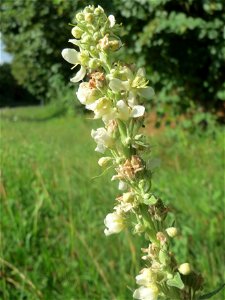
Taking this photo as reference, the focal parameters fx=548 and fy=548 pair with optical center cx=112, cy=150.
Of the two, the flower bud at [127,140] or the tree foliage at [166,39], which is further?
the tree foliage at [166,39]

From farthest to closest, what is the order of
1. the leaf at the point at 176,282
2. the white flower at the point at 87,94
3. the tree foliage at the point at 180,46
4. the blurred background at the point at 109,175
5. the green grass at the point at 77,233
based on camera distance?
the tree foliage at the point at 180,46
the blurred background at the point at 109,175
the green grass at the point at 77,233
the white flower at the point at 87,94
the leaf at the point at 176,282

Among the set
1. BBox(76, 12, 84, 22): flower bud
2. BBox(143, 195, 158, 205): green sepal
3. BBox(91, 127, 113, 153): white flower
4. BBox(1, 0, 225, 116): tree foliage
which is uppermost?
BBox(76, 12, 84, 22): flower bud

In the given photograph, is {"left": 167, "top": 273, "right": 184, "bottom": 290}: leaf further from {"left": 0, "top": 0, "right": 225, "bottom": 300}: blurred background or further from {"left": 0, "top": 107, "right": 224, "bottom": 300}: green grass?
{"left": 0, "top": 107, "right": 224, "bottom": 300}: green grass

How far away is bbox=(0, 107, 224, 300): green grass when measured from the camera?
293 cm

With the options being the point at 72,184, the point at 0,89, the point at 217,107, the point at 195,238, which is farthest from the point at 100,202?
the point at 0,89

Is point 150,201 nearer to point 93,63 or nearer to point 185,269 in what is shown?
point 185,269

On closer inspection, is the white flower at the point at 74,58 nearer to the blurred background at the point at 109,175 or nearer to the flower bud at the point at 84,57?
the flower bud at the point at 84,57

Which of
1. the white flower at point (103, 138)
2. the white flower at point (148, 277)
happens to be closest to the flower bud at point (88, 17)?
the white flower at point (103, 138)

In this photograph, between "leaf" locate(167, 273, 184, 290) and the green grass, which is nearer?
"leaf" locate(167, 273, 184, 290)

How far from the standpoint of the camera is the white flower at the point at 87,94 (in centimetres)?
110

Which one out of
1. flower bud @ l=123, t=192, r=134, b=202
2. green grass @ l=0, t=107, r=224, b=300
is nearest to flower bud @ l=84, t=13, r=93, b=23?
flower bud @ l=123, t=192, r=134, b=202

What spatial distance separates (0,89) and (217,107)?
33320 millimetres

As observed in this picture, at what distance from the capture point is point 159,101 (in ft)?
29.8

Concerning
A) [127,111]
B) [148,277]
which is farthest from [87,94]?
[148,277]
